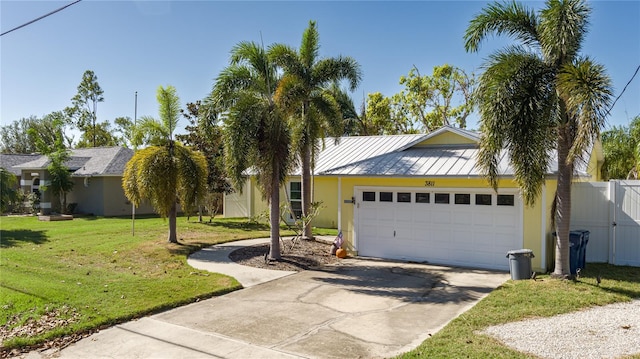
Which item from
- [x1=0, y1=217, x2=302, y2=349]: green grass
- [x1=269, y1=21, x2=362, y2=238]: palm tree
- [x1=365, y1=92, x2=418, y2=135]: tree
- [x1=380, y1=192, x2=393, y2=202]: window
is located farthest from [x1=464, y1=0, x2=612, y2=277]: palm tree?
[x1=365, y1=92, x2=418, y2=135]: tree

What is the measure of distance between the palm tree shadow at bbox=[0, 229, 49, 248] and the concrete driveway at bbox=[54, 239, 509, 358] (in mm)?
10375

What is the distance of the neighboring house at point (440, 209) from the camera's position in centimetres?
1138

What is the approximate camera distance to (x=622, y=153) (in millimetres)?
24953

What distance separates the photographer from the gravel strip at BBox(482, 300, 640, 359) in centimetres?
604

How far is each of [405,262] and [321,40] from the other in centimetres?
830

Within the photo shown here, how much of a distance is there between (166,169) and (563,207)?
11.3 m

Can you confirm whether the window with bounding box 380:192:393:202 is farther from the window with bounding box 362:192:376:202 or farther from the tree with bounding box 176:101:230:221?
the tree with bounding box 176:101:230:221

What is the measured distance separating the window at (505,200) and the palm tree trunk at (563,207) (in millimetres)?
1406

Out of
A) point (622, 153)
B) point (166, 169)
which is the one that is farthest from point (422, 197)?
point (622, 153)

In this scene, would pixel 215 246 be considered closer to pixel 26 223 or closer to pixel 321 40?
pixel 321 40

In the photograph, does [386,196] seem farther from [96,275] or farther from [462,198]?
[96,275]

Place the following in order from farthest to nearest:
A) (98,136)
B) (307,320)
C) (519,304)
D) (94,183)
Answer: (98,136) < (94,183) < (519,304) < (307,320)

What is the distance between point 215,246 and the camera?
15.4 metres

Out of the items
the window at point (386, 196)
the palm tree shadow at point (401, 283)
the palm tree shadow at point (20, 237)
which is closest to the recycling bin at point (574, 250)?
the palm tree shadow at point (401, 283)
